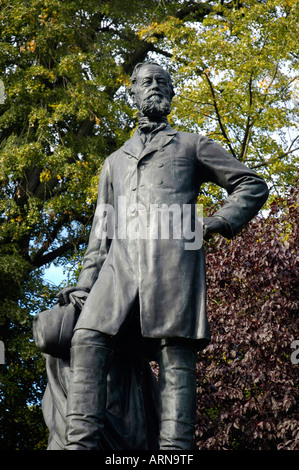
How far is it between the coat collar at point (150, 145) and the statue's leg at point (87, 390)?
3.79ft

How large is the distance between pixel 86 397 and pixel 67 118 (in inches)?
560

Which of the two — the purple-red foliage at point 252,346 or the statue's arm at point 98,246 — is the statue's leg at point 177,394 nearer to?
the statue's arm at point 98,246

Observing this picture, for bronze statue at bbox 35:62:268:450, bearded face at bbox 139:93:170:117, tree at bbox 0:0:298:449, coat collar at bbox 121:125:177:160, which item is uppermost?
tree at bbox 0:0:298:449

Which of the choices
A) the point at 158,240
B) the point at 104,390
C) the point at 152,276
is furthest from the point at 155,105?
the point at 104,390

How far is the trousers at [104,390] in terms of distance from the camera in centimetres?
449

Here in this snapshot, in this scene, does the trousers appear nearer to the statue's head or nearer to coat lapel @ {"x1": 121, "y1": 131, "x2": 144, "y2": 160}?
coat lapel @ {"x1": 121, "y1": 131, "x2": 144, "y2": 160}

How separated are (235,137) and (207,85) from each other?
144 centimetres

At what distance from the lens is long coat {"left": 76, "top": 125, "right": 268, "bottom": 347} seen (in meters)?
4.68

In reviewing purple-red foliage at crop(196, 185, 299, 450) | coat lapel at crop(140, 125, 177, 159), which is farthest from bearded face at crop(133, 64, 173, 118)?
purple-red foliage at crop(196, 185, 299, 450)

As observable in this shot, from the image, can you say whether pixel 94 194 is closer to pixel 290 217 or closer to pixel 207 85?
pixel 207 85

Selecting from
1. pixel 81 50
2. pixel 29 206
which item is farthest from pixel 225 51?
pixel 29 206

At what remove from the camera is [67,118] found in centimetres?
1830

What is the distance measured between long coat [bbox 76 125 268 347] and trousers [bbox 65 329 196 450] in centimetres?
10
